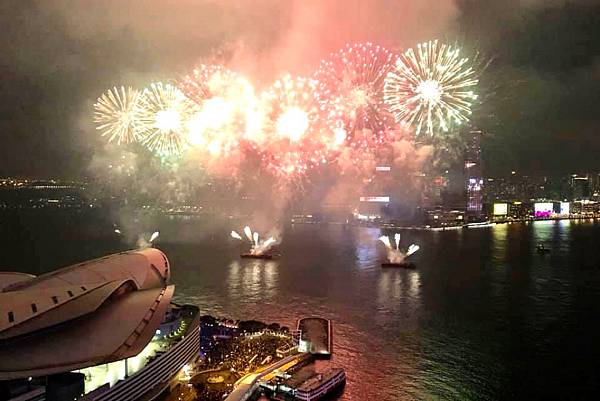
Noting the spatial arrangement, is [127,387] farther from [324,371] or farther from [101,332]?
[324,371]

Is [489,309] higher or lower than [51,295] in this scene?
lower

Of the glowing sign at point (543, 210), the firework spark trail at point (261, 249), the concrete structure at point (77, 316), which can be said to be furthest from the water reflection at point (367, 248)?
the glowing sign at point (543, 210)

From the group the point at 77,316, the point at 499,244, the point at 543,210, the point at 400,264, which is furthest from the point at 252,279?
the point at 543,210

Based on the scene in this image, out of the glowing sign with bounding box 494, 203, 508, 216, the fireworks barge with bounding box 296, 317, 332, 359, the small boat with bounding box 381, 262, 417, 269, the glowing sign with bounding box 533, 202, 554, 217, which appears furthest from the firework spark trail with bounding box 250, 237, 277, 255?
the glowing sign with bounding box 533, 202, 554, 217

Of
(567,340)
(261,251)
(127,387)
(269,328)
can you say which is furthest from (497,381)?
(261,251)

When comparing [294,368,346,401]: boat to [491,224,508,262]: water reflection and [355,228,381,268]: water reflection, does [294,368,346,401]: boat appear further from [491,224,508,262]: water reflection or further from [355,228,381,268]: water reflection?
[491,224,508,262]: water reflection

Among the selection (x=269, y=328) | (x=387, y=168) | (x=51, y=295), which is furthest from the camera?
(x=387, y=168)

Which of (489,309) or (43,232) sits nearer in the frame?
(489,309)
